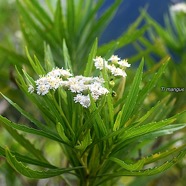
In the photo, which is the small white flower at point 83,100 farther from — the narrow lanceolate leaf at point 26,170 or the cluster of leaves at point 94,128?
the narrow lanceolate leaf at point 26,170

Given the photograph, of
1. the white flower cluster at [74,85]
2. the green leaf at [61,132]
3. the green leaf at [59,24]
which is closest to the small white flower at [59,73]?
the white flower cluster at [74,85]

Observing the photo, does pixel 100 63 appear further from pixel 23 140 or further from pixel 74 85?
pixel 23 140

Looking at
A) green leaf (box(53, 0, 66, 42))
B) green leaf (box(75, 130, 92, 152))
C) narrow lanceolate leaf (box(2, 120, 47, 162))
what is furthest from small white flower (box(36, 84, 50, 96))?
green leaf (box(53, 0, 66, 42))

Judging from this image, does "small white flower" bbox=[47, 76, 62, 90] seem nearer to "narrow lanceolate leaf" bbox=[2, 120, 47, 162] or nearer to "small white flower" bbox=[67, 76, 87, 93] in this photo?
"small white flower" bbox=[67, 76, 87, 93]

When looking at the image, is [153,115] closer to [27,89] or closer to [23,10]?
[27,89]

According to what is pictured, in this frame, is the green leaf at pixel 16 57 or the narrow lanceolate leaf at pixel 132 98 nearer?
the narrow lanceolate leaf at pixel 132 98

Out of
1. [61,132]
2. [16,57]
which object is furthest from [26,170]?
[16,57]

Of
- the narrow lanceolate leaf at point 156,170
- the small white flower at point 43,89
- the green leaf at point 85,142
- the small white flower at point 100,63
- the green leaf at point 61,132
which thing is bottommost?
the narrow lanceolate leaf at point 156,170

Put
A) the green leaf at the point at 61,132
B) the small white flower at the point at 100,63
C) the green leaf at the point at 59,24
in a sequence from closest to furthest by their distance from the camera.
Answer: the green leaf at the point at 61,132
the small white flower at the point at 100,63
the green leaf at the point at 59,24
